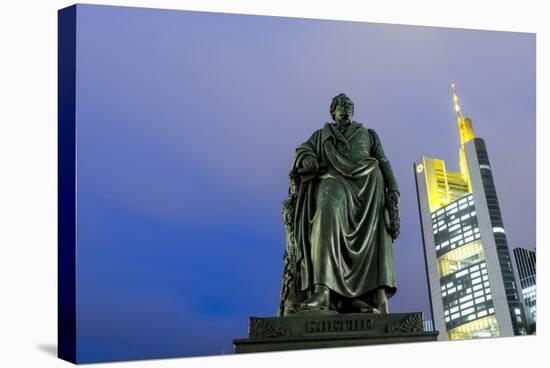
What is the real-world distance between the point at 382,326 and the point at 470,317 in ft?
99.2

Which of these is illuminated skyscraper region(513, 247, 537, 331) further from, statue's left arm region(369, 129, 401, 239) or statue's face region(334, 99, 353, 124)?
statue's face region(334, 99, 353, 124)

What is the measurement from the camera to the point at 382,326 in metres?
8.05

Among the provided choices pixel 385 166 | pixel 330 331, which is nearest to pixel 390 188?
pixel 385 166

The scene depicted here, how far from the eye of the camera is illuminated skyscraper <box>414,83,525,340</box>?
34875mm

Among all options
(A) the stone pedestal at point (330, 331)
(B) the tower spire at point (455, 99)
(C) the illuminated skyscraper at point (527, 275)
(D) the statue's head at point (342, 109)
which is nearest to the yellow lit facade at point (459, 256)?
(C) the illuminated skyscraper at point (527, 275)

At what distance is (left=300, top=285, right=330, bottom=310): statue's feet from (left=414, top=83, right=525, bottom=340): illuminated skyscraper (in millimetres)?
26023

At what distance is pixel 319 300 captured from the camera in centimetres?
799

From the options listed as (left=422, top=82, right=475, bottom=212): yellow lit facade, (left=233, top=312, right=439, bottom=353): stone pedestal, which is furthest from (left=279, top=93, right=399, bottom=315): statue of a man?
(left=422, top=82, right=475, bottom=212): yellow lit facade

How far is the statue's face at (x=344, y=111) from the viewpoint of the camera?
905 cm

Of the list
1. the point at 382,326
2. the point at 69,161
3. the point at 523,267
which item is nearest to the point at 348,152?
the point at 382,326

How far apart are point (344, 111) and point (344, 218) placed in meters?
1.46

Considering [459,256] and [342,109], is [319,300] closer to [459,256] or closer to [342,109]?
[342,109]

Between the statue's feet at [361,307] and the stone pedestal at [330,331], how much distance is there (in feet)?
0.51

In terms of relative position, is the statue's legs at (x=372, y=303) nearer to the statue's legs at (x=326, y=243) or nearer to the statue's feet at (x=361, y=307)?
the statue's feet at (x=361, y=307)
